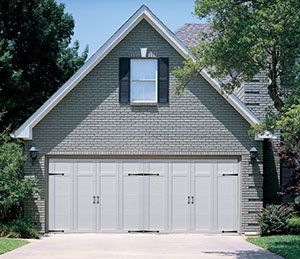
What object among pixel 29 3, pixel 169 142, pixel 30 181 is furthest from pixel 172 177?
pixel 29 3

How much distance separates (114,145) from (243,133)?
434 centimetres

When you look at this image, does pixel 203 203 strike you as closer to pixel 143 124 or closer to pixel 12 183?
pixel 143 124

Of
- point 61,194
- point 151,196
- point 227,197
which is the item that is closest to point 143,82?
point 151,196

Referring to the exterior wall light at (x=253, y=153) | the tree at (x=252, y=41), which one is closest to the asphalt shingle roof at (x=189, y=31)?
the exterior wall light at (x=253, y=153)

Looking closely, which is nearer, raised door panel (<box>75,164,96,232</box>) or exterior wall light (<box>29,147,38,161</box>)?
exterior wall light (<box>29,147,38,161</box>)

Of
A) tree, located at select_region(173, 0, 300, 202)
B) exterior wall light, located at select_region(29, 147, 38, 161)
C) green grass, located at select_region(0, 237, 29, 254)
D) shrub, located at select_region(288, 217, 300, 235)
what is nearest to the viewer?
tree, located at select_region(173, 0, 300, 202)

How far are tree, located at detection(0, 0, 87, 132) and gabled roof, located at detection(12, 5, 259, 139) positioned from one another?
8.21 meters

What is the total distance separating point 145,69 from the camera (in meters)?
21.3

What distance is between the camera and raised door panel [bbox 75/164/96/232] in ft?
69.7

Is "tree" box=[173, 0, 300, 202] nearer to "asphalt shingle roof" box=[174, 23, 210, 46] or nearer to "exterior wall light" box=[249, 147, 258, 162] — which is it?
"exterior wall light" box=[249, 147, 258, 162]

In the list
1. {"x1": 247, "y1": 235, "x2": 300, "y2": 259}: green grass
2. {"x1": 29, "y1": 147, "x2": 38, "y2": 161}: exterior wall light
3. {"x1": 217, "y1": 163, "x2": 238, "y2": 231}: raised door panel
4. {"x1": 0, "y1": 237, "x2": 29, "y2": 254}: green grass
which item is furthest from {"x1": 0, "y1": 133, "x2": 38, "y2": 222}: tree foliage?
{"x1": 247, "y1": 235, "x2": 300, "y2": 259}: green grass

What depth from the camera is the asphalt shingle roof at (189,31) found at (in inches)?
1075

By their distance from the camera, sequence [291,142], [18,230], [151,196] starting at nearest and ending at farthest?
[291,142]
[18,230]
[151,196]

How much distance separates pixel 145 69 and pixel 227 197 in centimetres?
513
